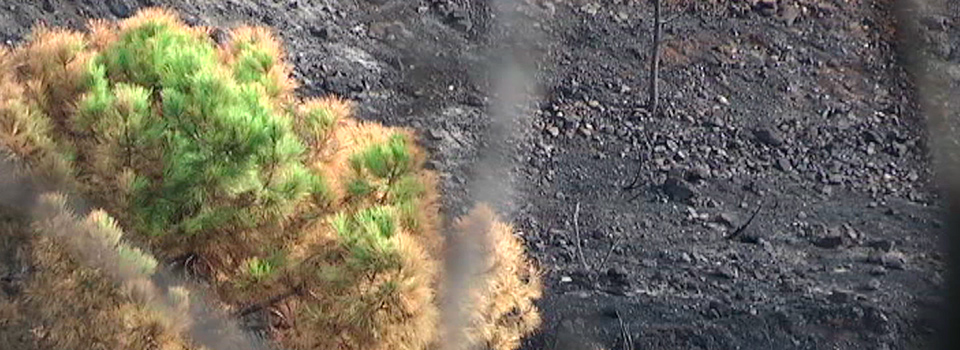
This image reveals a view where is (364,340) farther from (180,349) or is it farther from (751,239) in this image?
(751,239)

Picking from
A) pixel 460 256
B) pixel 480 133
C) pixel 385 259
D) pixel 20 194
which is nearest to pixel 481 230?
pixel 460 256

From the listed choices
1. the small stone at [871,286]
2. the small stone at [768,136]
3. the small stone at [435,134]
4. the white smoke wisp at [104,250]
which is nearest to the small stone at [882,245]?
the small stone at [871,286]

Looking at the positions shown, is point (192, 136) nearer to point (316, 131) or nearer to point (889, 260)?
point (316, 131)

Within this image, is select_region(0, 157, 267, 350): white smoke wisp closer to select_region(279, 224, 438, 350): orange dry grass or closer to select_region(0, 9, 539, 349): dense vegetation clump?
select_region(0, 9, 539, 349): dense vegetation clump

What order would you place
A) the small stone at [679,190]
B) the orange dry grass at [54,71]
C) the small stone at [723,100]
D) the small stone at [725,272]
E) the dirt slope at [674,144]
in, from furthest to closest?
the small stone at [723,100] → the small stone at [679,190] → the small stone at [725,272] → the dirt slope at [674,144] → the orange dry grass at [54,71]

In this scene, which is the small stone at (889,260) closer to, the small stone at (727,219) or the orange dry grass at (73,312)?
the small stone at (727,219)

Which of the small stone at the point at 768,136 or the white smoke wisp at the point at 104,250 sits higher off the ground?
the white smoke wisp at the point at 104,250

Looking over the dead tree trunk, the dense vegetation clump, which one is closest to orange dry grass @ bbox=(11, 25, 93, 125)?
the dense vegetation clump

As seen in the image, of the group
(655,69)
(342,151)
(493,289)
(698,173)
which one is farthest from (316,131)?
(655,69)
